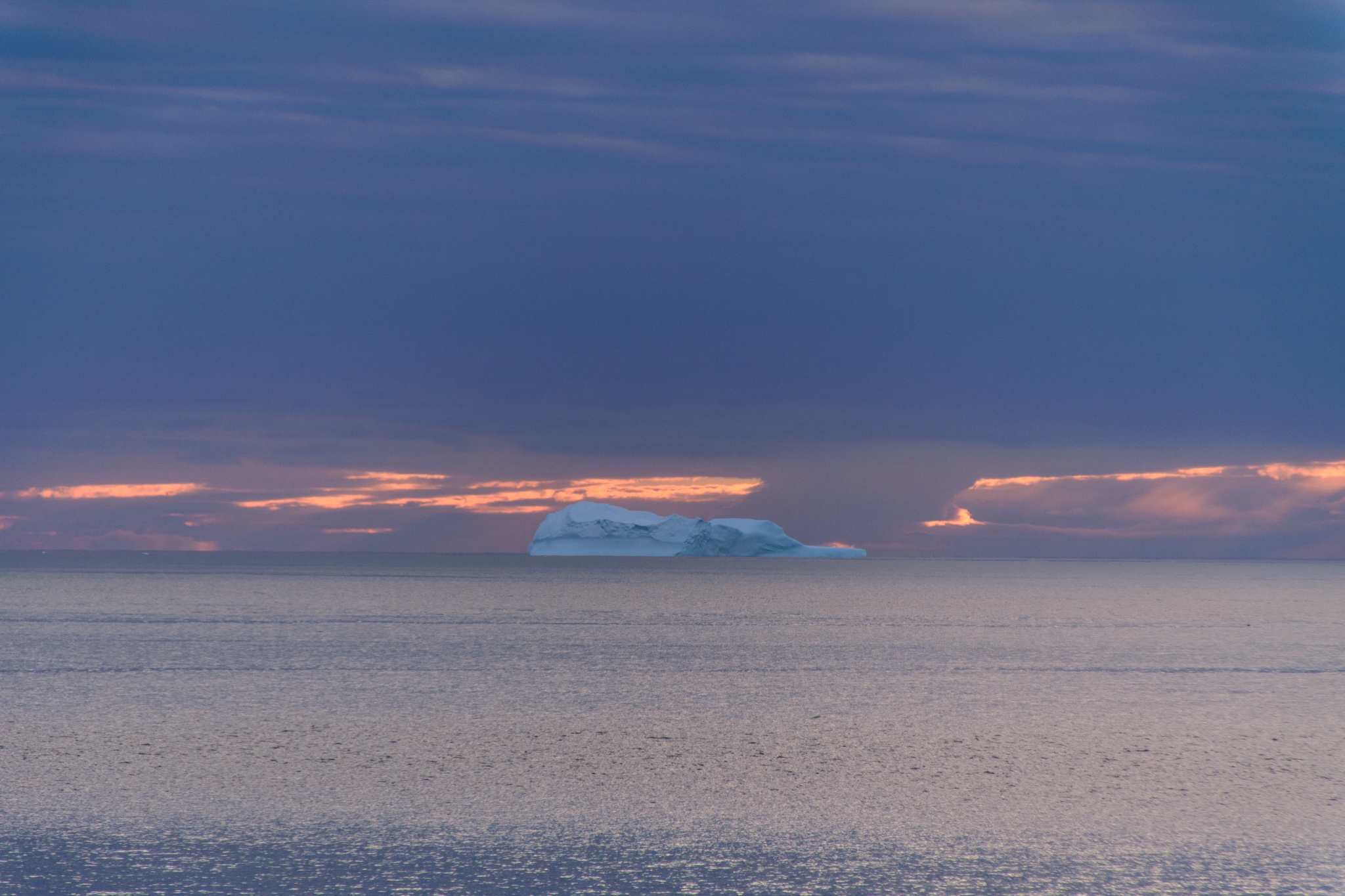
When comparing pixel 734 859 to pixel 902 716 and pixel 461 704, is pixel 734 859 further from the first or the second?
pixel 461 704

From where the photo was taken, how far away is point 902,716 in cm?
1220

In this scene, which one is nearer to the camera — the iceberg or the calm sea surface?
the calm sea surface

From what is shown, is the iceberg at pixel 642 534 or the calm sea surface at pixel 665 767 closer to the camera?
the calm sea surface at pixel 665 767

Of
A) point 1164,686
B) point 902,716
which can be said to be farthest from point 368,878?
point 1164,686

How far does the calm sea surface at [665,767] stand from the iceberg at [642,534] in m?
119

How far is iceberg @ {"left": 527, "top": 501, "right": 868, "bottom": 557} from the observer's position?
465ft

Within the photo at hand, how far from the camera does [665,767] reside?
934 cm

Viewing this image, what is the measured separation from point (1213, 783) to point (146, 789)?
25.0ft

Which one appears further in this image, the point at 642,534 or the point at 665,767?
the point at 642,534

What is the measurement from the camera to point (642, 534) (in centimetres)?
14238

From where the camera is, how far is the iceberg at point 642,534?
141750mm

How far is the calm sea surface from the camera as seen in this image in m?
6.44

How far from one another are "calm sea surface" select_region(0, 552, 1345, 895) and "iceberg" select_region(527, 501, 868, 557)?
11929 cm

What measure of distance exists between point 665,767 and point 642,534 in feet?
437
